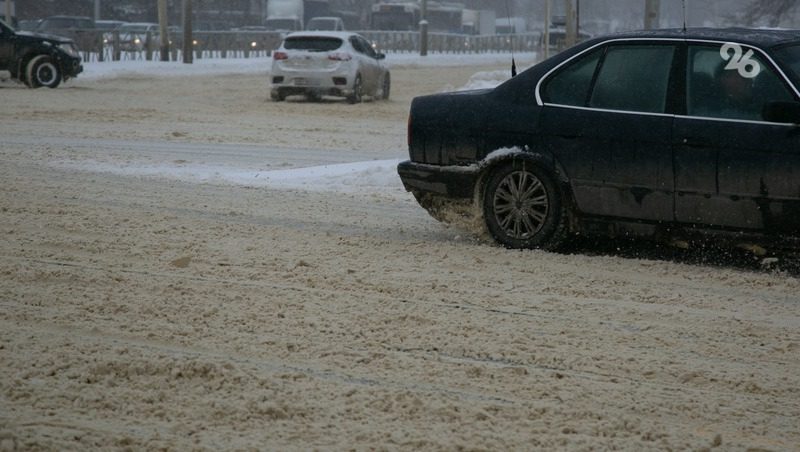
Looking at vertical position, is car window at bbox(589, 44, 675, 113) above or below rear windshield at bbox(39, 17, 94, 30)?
below

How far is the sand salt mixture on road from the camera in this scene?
4.59m

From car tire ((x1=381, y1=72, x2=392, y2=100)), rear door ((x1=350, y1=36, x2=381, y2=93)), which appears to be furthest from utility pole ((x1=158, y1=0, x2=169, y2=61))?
rear door ((x1=350, y1=36, x2=381, y2=93))

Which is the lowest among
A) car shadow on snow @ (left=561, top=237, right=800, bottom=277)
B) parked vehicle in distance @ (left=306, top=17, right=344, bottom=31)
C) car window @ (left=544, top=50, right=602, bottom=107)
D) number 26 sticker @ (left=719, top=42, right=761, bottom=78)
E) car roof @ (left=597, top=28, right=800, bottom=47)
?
car shadow on snow @ (left=561, top=237, right=800, bottom=277)

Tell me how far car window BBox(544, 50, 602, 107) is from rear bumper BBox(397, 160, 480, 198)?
0.73m

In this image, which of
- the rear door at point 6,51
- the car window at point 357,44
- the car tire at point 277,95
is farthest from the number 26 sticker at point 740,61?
the rear door at point 6,51

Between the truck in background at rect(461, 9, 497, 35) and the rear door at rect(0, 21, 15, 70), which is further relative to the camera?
the truck in background at rect(461, 9, 497, 35)

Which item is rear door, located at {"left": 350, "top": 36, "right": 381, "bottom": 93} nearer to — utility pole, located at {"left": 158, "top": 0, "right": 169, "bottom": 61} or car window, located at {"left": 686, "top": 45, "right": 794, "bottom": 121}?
utility pole, located at {"left": 158, "top": 0, "right": 169, "bottom": 61}

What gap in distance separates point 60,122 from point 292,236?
10.6 m

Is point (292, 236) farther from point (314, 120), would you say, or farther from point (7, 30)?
point (7, 30)

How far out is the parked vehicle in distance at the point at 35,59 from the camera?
27.3 m

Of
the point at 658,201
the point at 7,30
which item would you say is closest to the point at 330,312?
the point at 658,201

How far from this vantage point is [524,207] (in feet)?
27.4

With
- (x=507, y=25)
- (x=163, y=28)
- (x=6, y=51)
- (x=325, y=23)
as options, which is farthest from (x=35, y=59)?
(x=507, y=25)

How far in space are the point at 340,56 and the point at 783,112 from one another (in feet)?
60.3
